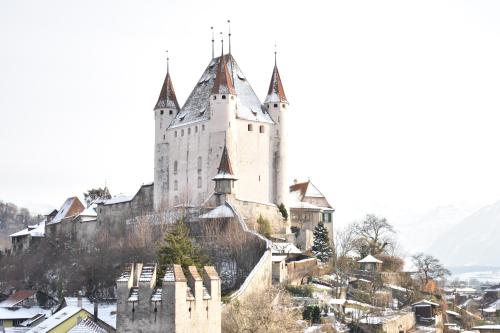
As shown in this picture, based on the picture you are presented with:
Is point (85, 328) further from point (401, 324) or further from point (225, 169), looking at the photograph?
point (225, 169)

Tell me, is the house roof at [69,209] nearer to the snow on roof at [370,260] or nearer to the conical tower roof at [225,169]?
the conical tower roof at [225,169]

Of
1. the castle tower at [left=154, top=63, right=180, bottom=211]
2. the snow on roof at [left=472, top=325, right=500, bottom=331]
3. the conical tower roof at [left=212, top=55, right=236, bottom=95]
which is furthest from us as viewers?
the castle tower at [left=154, top=63, right=180, bottom=211]

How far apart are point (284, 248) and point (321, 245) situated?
29.4 feet

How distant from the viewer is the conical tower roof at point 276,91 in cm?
9700

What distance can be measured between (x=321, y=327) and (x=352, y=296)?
1598cm

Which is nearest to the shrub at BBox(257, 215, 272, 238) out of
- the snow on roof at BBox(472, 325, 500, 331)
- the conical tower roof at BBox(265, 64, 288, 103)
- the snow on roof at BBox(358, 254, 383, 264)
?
the snow on roof at BBox(358, 254, 383, 264)

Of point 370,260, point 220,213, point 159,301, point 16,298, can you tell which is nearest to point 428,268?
point 370,260

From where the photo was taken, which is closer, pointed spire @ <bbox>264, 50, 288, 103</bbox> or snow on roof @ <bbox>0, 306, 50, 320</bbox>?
snow on roof @ <bbox>0, 306, 50, 320</bbox>

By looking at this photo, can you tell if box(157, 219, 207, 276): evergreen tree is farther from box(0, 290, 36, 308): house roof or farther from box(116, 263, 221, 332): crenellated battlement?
box(0, 290, 36, 308): house roof

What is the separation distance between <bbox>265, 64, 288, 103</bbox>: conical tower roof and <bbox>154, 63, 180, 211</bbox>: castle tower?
31.9 ft

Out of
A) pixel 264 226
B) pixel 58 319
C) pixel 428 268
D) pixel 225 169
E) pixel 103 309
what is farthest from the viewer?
pixel 428 268

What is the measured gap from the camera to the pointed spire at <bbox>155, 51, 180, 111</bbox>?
3964 inches

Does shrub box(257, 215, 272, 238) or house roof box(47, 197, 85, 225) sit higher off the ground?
house roof box(47, 197, 85, 225)

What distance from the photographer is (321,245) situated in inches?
3578
